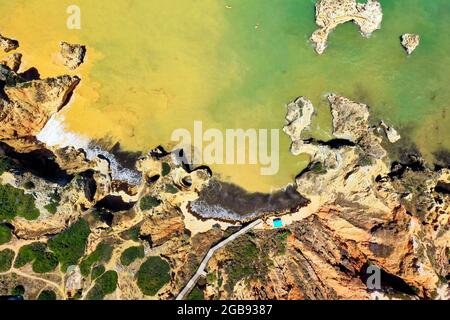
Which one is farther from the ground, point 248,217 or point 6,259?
point 248,217

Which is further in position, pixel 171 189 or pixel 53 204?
pixel 171 189

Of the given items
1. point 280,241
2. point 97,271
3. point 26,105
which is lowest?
point 97,271

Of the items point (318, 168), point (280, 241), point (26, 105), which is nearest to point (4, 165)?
point (26, 105)

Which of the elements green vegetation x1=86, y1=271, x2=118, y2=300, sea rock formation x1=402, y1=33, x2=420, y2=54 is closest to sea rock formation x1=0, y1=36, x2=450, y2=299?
green vegetation x1=86, y1=271, x2=118, y2=300

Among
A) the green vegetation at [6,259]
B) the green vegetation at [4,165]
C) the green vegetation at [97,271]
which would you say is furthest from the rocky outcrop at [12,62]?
the green vegetation at [97,271]

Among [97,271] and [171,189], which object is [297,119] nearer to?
[171,189]
